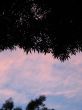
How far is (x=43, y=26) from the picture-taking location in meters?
14.6

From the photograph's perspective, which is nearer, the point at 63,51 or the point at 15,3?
the point at 15,3

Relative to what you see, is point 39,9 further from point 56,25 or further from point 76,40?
point 76,40

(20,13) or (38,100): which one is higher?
(20,13)

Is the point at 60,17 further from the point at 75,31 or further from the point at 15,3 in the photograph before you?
the point at 15,3

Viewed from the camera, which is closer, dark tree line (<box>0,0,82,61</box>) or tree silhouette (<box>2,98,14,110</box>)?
dark tree line (<box>0,0,82,61</box>)

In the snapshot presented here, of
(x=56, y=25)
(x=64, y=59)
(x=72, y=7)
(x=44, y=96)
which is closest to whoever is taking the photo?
(x=72, y=7)

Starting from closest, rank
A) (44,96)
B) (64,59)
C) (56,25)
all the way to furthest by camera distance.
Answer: (56,25) < (64,59) < (44,96)

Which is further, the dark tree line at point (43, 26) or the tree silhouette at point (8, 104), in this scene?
the tree silhouette at point (8, 104)

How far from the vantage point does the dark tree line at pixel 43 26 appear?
13578 millimetres

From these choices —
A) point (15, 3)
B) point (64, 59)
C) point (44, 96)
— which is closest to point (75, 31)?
point (64, 59)

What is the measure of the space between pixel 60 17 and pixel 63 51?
1.78 meters

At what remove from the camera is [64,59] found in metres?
15.2

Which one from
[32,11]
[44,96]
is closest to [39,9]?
→ [32,11]

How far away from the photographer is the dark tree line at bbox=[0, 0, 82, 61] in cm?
1358
